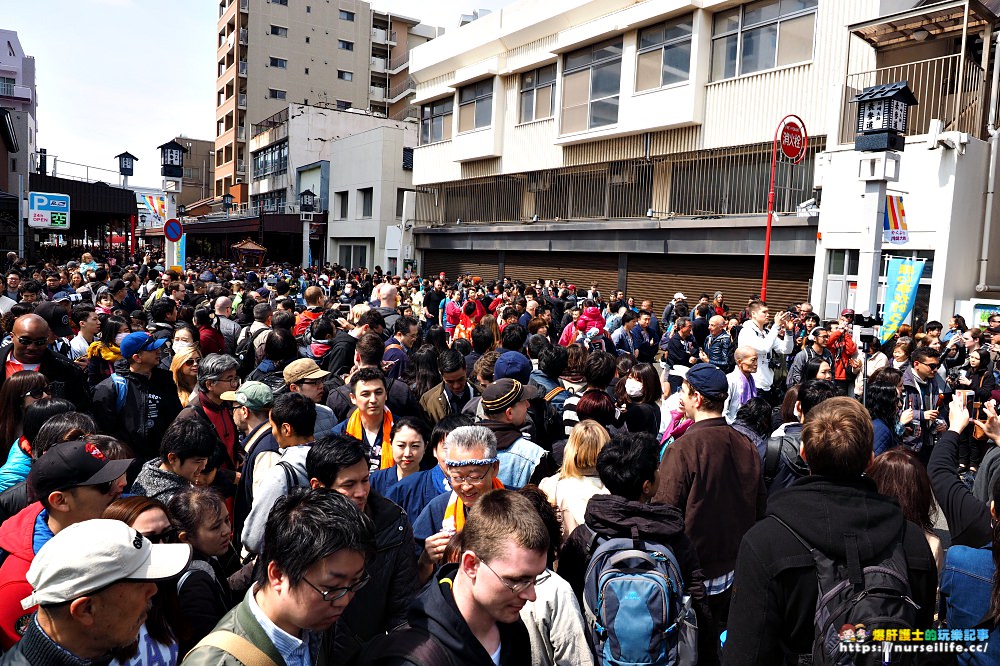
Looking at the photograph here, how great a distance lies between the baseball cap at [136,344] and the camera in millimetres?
5391

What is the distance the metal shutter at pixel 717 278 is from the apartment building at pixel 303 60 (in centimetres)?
3867

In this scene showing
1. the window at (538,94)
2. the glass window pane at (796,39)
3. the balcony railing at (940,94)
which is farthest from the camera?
the window at (538,94)

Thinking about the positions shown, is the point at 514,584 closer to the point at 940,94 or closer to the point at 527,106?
the point at 940,94

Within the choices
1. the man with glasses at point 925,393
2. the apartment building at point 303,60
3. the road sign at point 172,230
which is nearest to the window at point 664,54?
the road sign at point 172,230

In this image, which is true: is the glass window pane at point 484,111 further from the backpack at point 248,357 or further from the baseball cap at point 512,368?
the baseball cap at point 512,368

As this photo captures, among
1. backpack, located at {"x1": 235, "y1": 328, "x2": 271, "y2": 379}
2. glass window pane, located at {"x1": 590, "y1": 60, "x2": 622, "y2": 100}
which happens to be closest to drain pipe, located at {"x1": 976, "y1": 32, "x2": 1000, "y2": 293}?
glass window pane, located at {"x1": 590, "y1": 60, "x2": 622, "y2": 100}

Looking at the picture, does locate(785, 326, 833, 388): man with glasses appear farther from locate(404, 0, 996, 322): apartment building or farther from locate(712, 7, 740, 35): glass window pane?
locate(712, 7, 740, 35): glass window pane

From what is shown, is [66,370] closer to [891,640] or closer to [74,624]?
[74,624]

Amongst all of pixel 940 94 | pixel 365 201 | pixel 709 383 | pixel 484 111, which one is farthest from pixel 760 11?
pixel 365 201

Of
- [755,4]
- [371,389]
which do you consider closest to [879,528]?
[371,389]

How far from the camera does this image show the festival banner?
→ 1033 centimetres

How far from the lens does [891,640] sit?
2.37m

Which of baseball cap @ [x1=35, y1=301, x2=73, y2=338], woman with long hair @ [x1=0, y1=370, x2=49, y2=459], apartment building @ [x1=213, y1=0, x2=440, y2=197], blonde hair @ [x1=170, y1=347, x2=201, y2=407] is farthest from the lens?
apartment building @ [x1=213, y1=0, x2=440, y2=197]

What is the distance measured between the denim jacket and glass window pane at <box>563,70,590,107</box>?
21.8 metres
